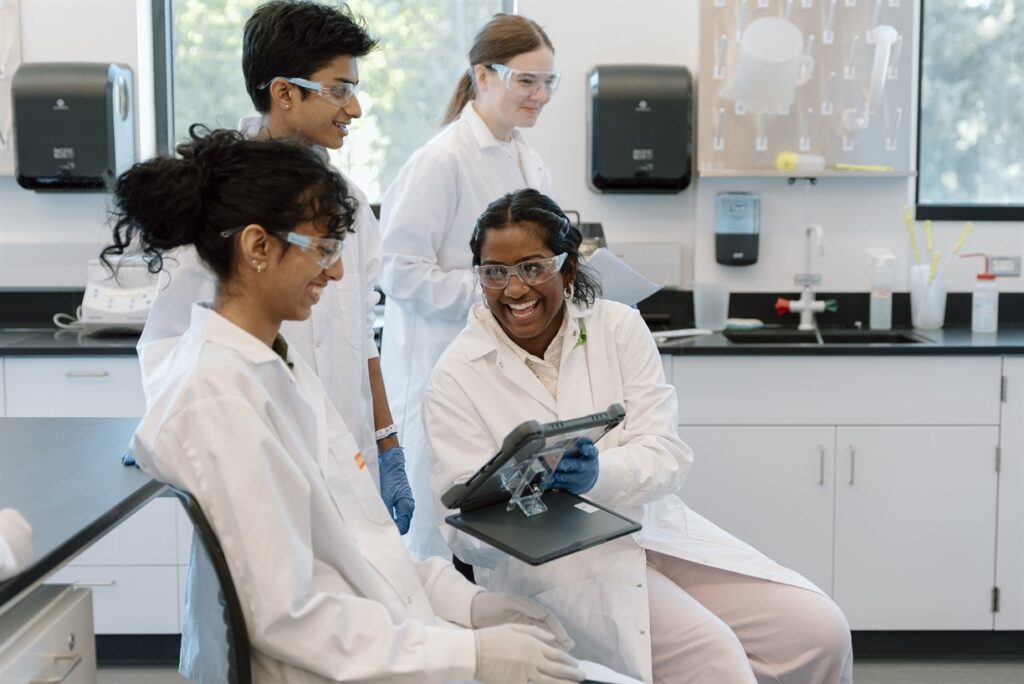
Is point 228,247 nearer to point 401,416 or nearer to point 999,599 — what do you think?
point 401,416

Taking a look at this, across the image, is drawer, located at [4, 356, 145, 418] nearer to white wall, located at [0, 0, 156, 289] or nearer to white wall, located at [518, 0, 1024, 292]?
white wall, located at [0, 0, 156, 289]

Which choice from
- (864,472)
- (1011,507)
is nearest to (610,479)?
(864,472)

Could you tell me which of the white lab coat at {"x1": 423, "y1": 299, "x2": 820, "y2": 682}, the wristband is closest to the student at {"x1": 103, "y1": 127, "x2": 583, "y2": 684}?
the white lab coat at {"x1": 423, "y1": 299, "x2": 820, "y2": 682}

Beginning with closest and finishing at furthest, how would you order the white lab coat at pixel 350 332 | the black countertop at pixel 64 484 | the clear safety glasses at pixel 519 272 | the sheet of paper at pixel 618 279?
the black countertop at pixel 64 484
the clear safety glasses at pixel 519 272
the white lab coat at pixel 350 332
the sheet of paper at pixel 618 279

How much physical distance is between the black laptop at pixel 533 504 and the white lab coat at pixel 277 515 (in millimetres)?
160

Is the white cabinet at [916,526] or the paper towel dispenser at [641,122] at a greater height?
the paper towel dispenser at [641,122]

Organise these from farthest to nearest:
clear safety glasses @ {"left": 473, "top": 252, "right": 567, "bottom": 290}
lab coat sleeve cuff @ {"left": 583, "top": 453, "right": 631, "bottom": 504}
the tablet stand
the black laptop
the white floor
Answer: the white floor, clear safety glasses @ {"left": 473, "top": 252, "right": 567, "bottom": 290}, lab coat sleeve cuff @ {"left": 583, "top": 453, "right": 631, "bottom": 504}, the tablet stand, the black laptop

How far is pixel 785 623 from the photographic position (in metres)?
1.93

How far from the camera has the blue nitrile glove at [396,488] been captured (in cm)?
219

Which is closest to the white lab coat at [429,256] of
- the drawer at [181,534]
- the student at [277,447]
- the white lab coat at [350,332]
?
the white lab coat at [350,332]

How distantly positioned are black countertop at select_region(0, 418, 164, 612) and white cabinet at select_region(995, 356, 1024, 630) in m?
2.33

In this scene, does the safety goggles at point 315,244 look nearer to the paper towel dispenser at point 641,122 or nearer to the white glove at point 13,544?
the white glove at point 13,544

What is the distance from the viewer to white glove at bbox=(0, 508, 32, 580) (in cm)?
122

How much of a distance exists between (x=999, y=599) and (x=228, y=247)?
2.61m
